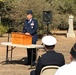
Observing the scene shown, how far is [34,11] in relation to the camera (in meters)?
22.0

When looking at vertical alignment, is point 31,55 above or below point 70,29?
above

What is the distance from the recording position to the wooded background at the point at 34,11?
2220 centimetres

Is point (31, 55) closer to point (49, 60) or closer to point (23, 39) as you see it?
point (23, 39)

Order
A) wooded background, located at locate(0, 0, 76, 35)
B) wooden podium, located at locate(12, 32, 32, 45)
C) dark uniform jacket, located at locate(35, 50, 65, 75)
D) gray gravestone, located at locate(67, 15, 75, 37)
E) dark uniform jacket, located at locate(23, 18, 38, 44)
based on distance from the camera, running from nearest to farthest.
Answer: dark uniform jacket, located at locate(35, 50, 65, 75)
wooden podium, located at locate(12, 32, 32, 45)
dark uniform jacket, located at locate(23, 18, 38, 44)
wooded background, located at locate(0, 0, 76, 35)
gray gravestone, located at locate(67, 15, 75, 37)

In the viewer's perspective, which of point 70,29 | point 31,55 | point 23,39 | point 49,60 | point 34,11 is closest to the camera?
point 49,60

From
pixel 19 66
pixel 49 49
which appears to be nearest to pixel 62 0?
pixel 19 66

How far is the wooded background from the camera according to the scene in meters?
22.2

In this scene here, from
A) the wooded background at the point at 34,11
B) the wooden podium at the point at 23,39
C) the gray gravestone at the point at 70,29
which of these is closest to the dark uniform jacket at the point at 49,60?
the wooden podium at the point at 23,39

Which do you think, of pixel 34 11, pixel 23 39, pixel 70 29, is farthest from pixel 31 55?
pixel 70 29

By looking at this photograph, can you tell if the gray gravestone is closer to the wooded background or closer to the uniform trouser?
the wooded background

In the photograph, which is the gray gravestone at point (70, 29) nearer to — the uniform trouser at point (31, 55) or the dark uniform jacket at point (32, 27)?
the uniform trouser at point (31, 55)

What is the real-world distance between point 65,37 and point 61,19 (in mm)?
1532

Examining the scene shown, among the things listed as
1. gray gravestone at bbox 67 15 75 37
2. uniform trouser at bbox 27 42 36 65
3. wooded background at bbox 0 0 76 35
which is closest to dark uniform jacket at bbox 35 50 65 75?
uniform trouser at bbox 27 42 36 65

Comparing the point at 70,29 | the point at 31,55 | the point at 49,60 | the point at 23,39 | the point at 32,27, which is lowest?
the point at 70,29
